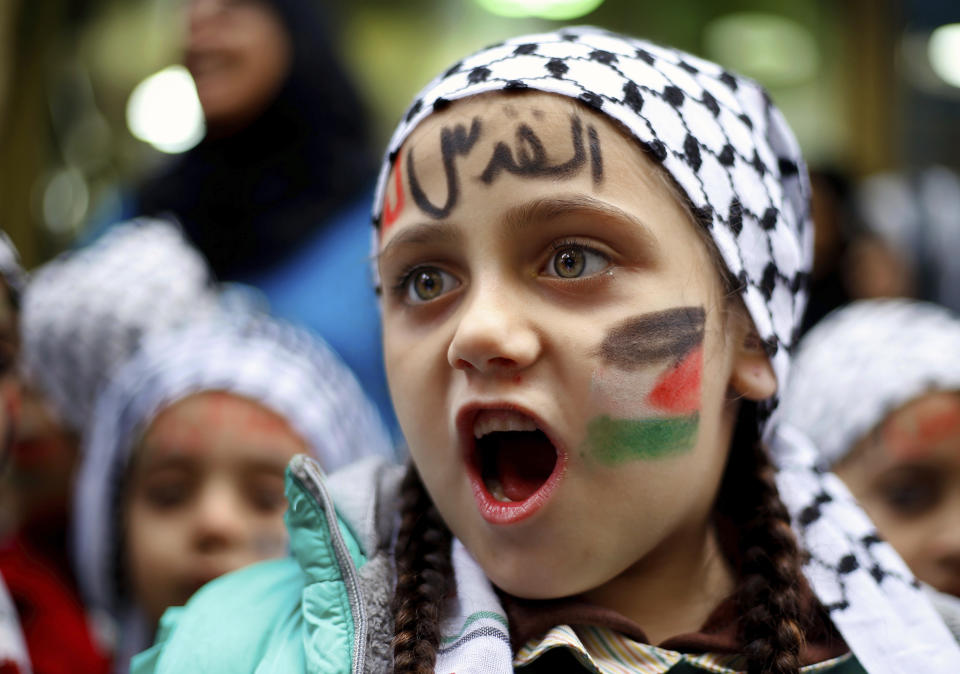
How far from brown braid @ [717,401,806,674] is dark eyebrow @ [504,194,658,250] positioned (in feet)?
1.74

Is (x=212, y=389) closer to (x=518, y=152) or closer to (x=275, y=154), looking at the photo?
(x=275, y=154)

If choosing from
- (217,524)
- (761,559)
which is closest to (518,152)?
(761,559)

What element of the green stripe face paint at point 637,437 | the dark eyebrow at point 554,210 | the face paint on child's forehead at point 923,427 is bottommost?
the face paint on child's forehead at point 923,427

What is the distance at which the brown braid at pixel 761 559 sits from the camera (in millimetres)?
1581

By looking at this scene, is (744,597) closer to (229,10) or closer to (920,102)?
(229,10)

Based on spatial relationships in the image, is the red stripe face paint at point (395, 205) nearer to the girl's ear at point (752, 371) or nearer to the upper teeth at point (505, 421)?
the upper teeth at point (505, 421)

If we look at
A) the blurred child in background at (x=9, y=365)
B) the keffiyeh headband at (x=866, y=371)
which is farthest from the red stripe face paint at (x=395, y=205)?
the keffiyeh headband at (x=866, y=371)

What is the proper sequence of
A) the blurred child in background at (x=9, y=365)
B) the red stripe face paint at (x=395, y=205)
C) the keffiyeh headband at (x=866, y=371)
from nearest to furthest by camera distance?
the red stripe face paint at (x=395, y=205)
the blurred child in background at (x=9, y=365)
the keffiyeh headband at (x=866, y=371)

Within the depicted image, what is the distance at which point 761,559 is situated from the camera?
173cm

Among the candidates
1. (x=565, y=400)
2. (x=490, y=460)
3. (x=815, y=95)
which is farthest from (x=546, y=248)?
(x=815, y=95)

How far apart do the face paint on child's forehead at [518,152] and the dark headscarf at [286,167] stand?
5.55ft

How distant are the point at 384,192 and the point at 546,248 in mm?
409

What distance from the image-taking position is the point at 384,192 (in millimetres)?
1815

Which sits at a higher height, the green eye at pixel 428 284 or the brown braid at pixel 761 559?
the green eye at pixel 428 284
